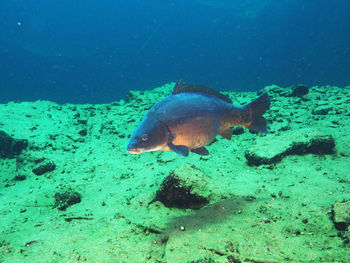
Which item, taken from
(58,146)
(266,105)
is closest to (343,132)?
(266,105)

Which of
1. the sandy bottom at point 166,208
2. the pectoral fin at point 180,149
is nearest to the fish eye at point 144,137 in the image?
the pectoral fin at point 180,149

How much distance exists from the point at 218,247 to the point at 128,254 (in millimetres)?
1263

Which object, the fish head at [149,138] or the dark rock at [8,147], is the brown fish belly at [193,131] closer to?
the fish head at [149,138]

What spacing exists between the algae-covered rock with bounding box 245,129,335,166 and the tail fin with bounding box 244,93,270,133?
310 cm

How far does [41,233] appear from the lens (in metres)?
3.57

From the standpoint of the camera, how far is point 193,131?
8.48 ft

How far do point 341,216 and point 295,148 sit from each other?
337 centimetres

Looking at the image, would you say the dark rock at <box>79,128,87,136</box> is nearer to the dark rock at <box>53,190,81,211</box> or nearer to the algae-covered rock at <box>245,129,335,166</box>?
the dark rock at <box>53,190,81,211</box>

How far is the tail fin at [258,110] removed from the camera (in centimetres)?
308

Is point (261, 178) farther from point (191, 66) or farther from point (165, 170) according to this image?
point (191, 66)

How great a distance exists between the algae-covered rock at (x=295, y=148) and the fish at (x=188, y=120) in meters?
3.15

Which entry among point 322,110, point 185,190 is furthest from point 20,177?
point 322,110

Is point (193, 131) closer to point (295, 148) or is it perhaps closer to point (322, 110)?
point (295, 148)

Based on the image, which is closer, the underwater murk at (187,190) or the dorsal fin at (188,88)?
the underwater murk at (187,190)
